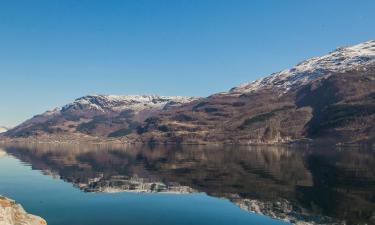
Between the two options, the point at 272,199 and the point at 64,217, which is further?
the point at 272,199

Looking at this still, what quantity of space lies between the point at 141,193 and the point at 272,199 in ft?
116

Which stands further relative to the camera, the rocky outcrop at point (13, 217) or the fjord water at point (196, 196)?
the fjord water at point (196, 196)

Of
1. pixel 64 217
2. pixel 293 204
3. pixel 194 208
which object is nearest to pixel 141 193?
pixel 194 208

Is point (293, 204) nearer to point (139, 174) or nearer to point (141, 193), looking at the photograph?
point (141, 193)

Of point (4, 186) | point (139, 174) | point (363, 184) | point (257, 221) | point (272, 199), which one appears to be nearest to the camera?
point (257, 221)

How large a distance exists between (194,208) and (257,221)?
17.6 m

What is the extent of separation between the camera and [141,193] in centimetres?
11238

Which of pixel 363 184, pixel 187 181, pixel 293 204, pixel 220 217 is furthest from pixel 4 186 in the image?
pixel 363 184

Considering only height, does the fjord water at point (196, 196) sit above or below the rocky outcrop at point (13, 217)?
below

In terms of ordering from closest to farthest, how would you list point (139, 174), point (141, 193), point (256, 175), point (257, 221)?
point (257, 221)
point (141, 193)
point (256, 175)
point (139, 174)

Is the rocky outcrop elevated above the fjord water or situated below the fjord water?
above

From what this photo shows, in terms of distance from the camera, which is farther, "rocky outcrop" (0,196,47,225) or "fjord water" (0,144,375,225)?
"fjord water" (0,144,375,225)

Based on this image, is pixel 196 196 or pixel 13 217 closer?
pixel 13 217

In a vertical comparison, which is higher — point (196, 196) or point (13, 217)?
point (13, 217)
